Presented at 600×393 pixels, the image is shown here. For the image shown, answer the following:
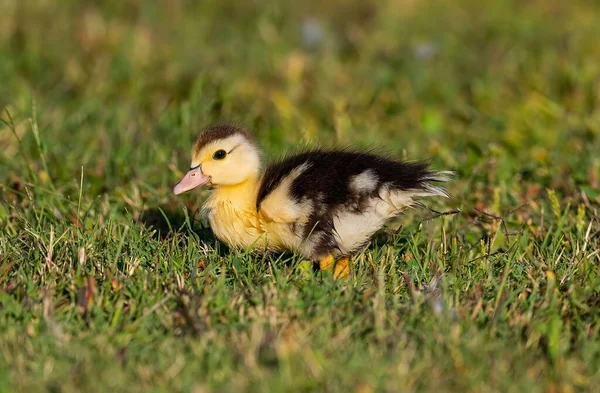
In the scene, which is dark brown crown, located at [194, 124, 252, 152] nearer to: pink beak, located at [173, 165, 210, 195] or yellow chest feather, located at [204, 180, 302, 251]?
pink beak, located at [173, 165, 210, 195]

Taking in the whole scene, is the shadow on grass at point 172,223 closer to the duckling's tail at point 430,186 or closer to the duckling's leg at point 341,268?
the duckling's leg at point 341,268

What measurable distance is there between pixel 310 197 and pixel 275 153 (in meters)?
1.92

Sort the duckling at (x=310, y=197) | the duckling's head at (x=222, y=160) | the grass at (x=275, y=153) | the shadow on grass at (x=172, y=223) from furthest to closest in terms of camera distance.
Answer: the shadow on grass at (x=172, y=223) < the duckling's head at (x=222, y=160) < the duckling at (x=310, y=197) < the grass at (x=275, y=153)

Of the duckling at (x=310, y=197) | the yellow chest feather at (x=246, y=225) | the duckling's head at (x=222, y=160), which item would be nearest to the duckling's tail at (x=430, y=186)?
the duckling at (x=310, y=197)

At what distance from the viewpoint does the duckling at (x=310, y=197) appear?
4227mm

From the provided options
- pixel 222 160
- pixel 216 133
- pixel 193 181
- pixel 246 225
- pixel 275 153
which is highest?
pixel 216 133

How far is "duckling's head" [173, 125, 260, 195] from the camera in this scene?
4.52 meters

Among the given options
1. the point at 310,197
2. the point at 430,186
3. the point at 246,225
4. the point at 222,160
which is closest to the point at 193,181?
the point at 222,160

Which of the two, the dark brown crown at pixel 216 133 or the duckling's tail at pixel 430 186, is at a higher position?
the dark brown crown at pixel 216 133

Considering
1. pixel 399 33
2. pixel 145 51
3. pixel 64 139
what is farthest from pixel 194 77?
pixel 399 33

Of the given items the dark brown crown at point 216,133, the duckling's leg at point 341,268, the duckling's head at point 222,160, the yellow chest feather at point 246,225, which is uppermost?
the dark brown crown at point 216,133

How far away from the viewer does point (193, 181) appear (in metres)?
4.58

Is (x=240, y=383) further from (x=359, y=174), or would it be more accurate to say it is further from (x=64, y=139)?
(x=64, y=139)

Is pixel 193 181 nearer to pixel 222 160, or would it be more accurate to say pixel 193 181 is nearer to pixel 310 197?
pixel 222 160
